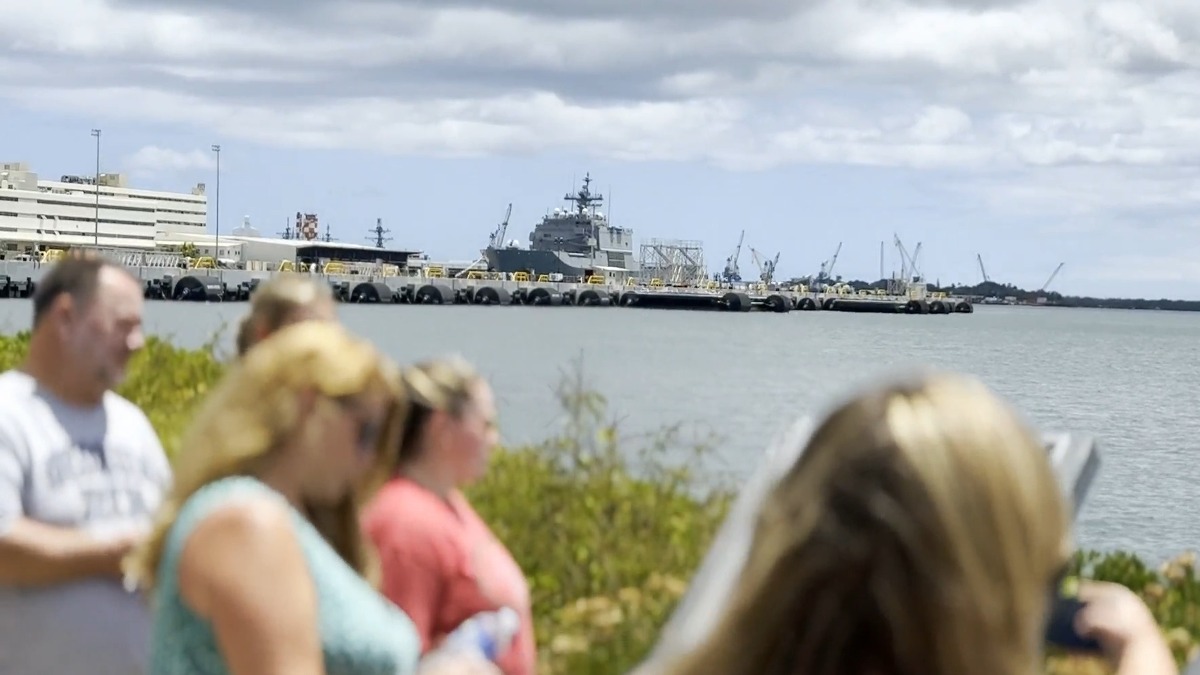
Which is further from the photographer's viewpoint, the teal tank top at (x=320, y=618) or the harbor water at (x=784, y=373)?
the harbor water at (x=784, y=373)

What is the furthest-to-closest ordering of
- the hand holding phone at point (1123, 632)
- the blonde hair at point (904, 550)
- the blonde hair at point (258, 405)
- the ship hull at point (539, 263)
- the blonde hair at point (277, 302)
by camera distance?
1. the ship hull at point (539, 263)
2. the blonde hair at point (277, 302)
3. the blonde hair at point (258, 405)
4. the hand holding phone at point (1123, 632)
5. the blonde hair at point (904, 550)

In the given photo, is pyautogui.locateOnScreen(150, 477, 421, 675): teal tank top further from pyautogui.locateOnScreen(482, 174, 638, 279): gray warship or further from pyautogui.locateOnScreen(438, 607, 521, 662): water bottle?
pyautogui.locateOnScreen(482, 174, 638, 279): gray warship

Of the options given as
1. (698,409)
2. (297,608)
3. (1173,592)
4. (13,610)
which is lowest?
(698,409)

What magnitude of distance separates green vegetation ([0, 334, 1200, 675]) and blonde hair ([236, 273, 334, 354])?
253 centimetres

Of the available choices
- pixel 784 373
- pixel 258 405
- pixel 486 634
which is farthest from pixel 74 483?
pixel 784 373

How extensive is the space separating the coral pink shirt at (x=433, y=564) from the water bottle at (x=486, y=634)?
5cm

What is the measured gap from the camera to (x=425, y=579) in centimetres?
439

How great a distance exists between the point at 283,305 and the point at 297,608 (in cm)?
199

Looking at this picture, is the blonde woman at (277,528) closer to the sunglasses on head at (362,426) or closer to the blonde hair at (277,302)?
the sunglasses on head at (362,426)

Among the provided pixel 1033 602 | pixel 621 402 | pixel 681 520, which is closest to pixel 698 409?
pixel 621 402

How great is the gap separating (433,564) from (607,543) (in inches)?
188

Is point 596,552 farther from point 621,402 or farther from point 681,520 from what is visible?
point 621,402

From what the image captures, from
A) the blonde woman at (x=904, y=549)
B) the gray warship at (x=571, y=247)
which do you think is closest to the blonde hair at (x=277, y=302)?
the blonde woman at (x=904, y=549)

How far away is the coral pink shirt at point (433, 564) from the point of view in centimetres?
438
